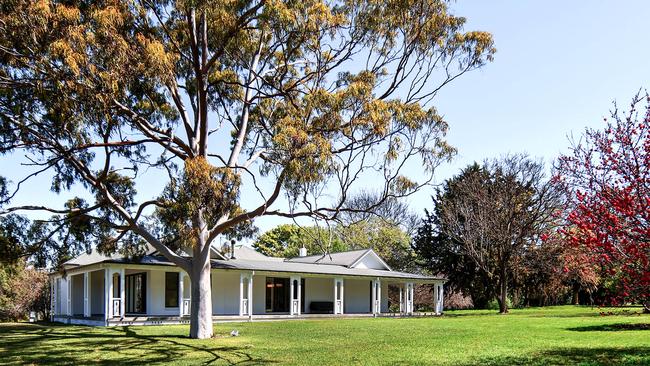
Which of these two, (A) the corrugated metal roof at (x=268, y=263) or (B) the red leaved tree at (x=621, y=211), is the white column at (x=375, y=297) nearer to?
(A) the corrugated metal roof at (x=268, y=263)

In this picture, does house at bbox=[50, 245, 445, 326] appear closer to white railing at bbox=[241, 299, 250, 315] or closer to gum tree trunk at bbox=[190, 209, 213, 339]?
white railing at bbox=[241, 299, 250, 315]

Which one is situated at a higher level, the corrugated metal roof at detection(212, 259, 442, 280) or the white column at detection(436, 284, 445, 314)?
the corrugated metal roof at detection(212, 259, 442, 280)

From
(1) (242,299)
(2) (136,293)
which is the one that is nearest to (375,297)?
(1) (242,299)

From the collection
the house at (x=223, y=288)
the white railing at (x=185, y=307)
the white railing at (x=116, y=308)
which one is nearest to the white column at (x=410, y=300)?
the house at (x=223, y=288)

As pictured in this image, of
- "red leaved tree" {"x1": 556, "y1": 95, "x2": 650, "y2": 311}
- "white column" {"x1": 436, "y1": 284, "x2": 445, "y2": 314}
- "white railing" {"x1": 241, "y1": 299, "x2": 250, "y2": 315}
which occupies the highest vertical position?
"red leaved tree" {"x1": 556, "y1": 95, "x2": 650, "y2": 311}

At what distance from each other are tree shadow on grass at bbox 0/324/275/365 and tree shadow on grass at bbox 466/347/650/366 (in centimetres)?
517

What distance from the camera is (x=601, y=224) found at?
8133 mm

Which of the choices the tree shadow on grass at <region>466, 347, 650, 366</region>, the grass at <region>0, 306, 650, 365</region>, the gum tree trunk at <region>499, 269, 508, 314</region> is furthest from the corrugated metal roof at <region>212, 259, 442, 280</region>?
the tree shadow on grass at <region>466, 347, 650, 366</region>

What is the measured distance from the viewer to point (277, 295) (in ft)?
107

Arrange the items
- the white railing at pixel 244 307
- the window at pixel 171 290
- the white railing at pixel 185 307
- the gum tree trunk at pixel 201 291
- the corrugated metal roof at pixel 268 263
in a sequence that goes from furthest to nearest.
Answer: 1. the window at pixel 171 290
2. the white railing at pixel 244 307
3. the white railing at pixel 185 307
4. the corrugated metal roof at pixel 268 263
5. the gum tree trunk at pixel 201 291

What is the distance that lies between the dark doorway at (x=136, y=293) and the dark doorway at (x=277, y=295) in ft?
22.1

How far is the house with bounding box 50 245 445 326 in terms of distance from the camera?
82.7 feet

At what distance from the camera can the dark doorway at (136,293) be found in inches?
1093

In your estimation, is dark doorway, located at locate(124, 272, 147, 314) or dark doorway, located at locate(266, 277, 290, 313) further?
dark doorway, located at locate(266, 277, 290, 313)
